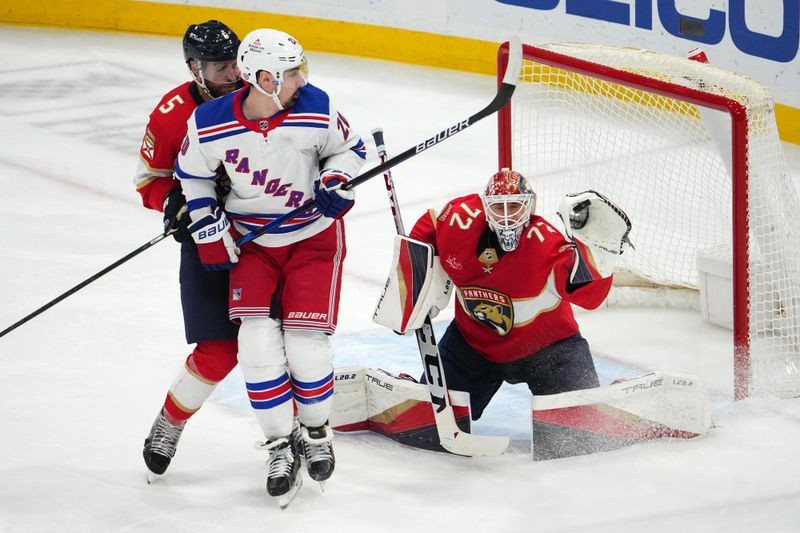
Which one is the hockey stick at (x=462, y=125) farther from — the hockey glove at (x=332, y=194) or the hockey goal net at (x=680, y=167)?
the hockey goal net at (x=680, y=167)

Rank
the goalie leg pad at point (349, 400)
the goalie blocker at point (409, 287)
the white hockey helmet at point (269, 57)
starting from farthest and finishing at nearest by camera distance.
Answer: the goalie leg pad at point (349, 400)
the goalie blocker at point (409, 287)
the white hockey helmet at point (269, 57)

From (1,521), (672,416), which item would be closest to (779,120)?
(672,416)

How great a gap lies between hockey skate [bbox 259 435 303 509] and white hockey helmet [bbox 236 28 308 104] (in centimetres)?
81

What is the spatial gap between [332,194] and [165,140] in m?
0.47

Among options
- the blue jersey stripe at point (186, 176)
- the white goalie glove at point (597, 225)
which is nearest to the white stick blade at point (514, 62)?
the white goalie glove at point (597, 225)

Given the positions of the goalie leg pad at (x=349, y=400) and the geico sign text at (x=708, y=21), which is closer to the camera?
the goalie leg pad at (x=349, y=400)

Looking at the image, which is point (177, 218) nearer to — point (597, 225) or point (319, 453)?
point (319, 453)

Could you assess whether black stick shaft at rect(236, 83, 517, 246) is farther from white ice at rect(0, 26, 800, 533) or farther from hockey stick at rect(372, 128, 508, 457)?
white ice at rect(0, 26, 800, 533)

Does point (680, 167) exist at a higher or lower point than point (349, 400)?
higher

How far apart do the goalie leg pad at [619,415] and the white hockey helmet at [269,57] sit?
1041 millimetres

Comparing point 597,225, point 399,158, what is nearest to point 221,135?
point 399,158

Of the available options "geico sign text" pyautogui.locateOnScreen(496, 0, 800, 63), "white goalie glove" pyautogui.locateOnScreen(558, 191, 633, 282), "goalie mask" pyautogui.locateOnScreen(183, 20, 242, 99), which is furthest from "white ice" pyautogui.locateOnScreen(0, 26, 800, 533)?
"goalie mask" pyautogui.locateOnScreen(183, 20, 242, 99)

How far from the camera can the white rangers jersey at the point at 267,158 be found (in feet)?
9.25

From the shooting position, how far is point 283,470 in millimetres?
2887
